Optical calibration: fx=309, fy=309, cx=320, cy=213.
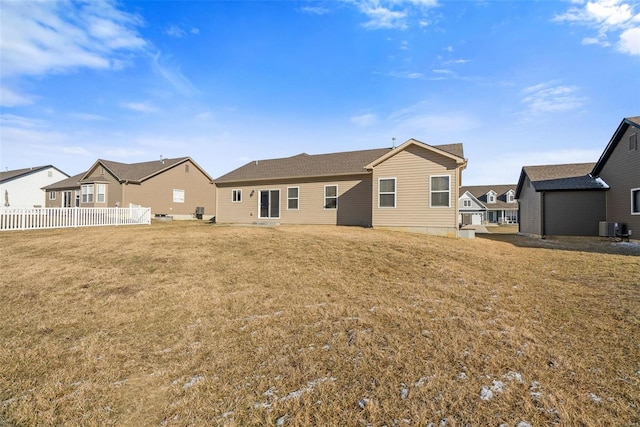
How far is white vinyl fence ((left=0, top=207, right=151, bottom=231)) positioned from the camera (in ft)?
50.7

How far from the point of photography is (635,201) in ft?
48.8

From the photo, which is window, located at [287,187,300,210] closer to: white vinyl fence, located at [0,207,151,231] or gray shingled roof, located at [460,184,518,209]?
white vinyl fence, located at [0,207,151,231]

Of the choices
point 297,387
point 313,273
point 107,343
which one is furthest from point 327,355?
point 313,273

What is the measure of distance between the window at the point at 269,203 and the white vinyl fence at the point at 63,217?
27.8 ft

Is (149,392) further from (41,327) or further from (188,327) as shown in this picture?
(41,327)

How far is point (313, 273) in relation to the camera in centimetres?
710

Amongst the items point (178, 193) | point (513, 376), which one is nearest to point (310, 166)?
point (178, 193)

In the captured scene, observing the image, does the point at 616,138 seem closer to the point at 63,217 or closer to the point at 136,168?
the point at 63,217

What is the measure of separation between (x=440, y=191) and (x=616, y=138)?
10.8 meters

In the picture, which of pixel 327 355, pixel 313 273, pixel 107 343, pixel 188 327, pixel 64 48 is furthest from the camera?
pixel 64 48

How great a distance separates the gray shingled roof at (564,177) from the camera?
18.4m

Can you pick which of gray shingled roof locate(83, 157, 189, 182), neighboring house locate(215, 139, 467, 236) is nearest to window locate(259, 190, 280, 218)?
neighboring house locate(215, 139, 467, 236)

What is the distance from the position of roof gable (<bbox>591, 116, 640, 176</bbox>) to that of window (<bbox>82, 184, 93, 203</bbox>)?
38.4m

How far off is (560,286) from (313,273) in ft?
17.2
